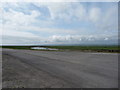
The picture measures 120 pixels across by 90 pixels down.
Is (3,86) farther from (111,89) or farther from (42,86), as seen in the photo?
(111,89)

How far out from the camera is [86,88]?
3.42 m

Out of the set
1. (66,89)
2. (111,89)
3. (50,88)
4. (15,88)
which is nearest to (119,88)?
(111,89)

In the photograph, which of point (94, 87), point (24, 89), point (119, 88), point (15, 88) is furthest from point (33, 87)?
point (119, 88)

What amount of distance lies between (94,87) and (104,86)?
0.55 m

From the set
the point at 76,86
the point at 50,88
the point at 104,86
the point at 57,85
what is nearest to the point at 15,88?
the point at 50,88

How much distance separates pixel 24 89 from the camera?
10.9 feet

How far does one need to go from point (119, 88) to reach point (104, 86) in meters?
0.63

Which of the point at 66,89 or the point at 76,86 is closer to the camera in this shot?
the point at 66,89

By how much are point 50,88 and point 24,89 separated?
1157mm

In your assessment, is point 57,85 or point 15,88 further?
point 57,85

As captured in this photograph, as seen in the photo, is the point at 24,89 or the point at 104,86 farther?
the point at 104,86

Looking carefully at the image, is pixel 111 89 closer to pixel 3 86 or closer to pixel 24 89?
pixel 24 89

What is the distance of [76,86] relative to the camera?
11.7ft

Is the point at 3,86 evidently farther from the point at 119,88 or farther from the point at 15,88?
the point at 119,88
